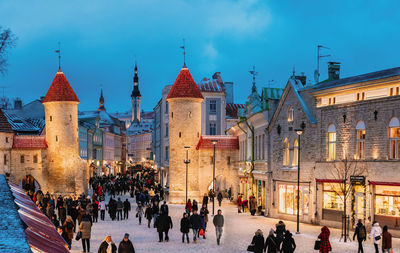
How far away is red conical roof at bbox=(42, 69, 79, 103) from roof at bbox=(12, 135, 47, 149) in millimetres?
3713

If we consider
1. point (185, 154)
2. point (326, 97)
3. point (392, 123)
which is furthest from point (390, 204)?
point (185, 154)

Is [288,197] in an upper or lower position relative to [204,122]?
lower

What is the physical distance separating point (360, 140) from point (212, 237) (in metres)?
8.64

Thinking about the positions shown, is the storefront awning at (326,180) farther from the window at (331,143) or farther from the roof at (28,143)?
the roof at (28,143)

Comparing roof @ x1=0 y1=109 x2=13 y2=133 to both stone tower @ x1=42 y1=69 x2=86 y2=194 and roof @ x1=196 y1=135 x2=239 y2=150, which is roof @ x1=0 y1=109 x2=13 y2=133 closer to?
stone tower @ x1=42 y1=69 x2=86 y2=194

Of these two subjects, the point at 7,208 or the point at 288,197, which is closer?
the point at 7,208

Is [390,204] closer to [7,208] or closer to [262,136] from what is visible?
[262,136]

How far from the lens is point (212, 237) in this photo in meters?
24.5

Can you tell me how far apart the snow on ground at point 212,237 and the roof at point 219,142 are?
14.1m

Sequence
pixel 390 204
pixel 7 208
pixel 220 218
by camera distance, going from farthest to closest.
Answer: pixel 390 204 < pixel 220 218 < pixel 7 208

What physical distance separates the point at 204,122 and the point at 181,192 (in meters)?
18.7

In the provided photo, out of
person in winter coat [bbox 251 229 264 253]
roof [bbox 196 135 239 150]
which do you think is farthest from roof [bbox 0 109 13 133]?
person in winter coat [bbox 251 229 264 253]

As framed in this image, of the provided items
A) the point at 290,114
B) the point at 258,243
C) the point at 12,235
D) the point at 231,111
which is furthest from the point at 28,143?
the point at 12,235

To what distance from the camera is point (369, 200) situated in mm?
25750
